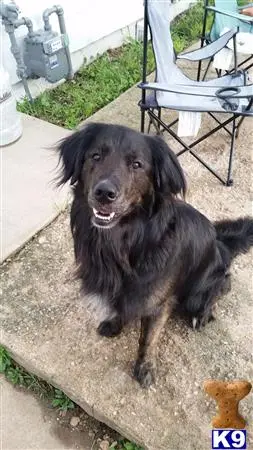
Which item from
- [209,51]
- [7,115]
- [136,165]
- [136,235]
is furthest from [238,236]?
[7,115]

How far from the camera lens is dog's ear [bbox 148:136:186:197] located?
6.00 feet

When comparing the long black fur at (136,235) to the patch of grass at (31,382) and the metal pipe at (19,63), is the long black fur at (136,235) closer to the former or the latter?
the patch of grass at (31,382)

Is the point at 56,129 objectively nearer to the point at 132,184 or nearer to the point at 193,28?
the point at 132,184

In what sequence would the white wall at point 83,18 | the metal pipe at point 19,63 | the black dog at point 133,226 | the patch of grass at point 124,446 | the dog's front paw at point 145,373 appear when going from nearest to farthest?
1. the black dog at point 133,226
2. the patch of grass at point 124,446
3. the dog's front paw at point 145,373
4. the metal pipe at point 19,63
5. the white wall at point 83,18

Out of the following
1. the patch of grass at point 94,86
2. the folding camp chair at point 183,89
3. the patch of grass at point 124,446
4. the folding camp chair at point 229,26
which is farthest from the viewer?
the patch of grass at point 94,86

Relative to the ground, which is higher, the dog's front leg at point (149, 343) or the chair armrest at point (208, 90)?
the chair armrest at point (208, 90)

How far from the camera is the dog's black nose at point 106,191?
5.47 ft

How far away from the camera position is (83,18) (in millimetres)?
4516

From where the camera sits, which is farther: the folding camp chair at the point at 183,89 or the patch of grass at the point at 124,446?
the folding camp chair at the point at 183,89

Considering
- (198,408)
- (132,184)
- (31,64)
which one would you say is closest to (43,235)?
(132,184)

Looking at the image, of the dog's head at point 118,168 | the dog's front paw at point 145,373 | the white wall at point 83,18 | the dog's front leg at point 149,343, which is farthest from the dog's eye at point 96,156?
the white wall at point 83,18

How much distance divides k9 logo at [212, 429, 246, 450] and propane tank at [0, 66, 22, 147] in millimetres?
2823

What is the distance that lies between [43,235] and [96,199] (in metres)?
1.35

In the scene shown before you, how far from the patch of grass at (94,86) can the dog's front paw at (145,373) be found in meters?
2.49
